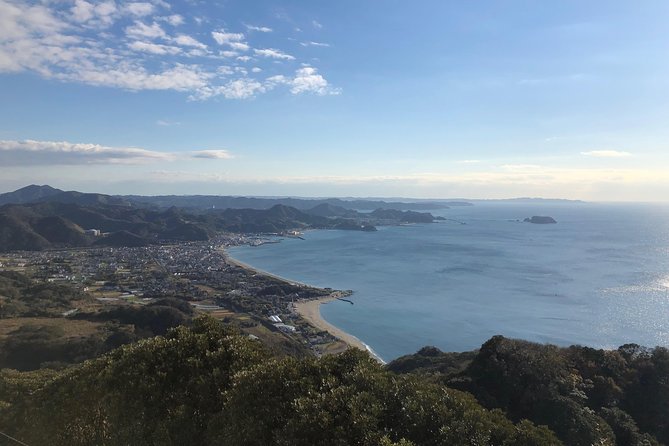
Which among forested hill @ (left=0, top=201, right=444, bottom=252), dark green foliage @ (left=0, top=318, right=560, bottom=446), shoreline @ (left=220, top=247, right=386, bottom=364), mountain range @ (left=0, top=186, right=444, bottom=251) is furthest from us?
mountain range @ (left=0, top=186, right=444, bottom=251)

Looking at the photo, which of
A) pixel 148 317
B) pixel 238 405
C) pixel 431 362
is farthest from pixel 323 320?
pixel 238 405

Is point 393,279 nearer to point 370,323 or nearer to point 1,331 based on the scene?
point 370,323

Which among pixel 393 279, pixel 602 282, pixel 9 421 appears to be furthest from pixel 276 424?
pixel 602 282

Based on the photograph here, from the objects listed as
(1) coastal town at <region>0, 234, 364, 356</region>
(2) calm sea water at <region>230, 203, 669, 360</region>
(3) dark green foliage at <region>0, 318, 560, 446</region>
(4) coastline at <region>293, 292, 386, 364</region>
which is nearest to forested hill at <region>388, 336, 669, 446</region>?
(3) dark green foliage at <region>0, 318, 560, 446</region>

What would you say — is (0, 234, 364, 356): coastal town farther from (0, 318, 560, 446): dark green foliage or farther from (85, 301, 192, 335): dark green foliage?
(0, 318, 560, 446): dark green foliage

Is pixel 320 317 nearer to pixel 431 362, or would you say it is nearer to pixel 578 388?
pixel 431 362

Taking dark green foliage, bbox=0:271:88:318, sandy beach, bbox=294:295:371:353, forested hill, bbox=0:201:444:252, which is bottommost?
sandy beach, bbox=294:295:371:353

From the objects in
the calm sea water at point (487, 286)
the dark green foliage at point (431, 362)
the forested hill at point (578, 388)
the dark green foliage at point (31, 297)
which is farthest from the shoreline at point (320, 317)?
the dark green foliage at point (31, 297)
